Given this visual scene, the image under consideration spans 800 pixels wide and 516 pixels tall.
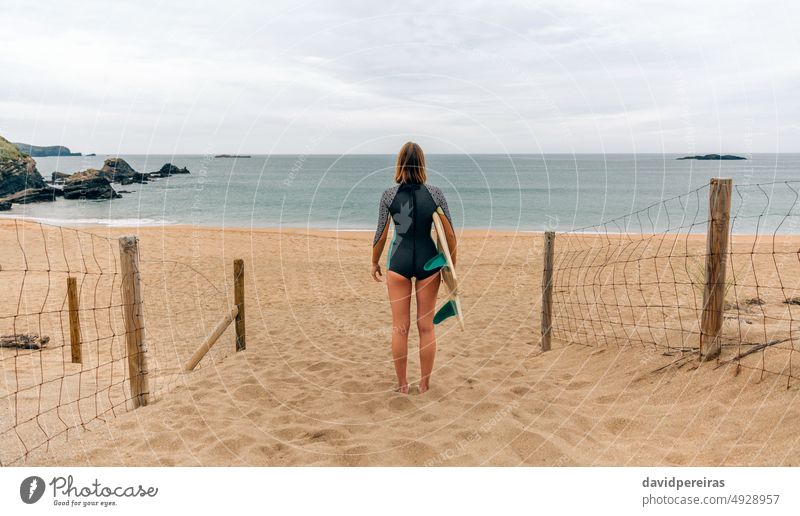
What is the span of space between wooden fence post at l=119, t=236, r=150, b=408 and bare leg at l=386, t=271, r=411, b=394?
2.39m

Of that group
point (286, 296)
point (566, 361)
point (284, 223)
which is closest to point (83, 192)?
point (284, 223)

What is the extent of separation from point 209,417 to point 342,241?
15799 millimetres

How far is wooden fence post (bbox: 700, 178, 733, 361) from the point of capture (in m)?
4.72

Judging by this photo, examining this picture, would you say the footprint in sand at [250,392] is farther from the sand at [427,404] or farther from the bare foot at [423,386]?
the bare foot at [423,386]

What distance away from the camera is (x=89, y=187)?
43375 millimetres

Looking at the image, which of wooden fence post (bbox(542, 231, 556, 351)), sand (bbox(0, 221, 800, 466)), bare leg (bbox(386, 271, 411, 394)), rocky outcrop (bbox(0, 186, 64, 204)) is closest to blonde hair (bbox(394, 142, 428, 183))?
bare leg (bbox(386, 271, 411, 394))

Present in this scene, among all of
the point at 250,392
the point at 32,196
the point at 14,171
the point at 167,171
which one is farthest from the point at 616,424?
the point at 167,171

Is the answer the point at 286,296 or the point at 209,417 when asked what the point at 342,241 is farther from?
the point at 209,417

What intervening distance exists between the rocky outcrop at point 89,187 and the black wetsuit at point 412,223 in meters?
44.3

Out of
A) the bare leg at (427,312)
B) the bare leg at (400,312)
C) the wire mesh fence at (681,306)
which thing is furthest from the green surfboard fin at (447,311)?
the wire mesh fence at (681,306)

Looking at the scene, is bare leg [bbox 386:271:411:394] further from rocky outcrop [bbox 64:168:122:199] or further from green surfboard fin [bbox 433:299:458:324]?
rocky outcrop [bbox 64:168:122:199]

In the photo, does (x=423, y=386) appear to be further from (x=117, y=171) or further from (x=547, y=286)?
(x=117, y=171)

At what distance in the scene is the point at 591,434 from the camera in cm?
412

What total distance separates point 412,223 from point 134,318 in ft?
9.11
